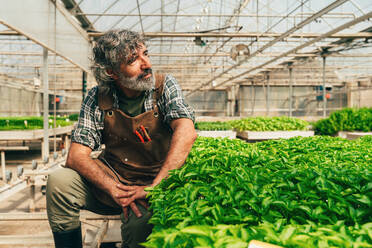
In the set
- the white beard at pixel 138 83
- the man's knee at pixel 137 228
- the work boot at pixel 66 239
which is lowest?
the work boot at pixel 66 239

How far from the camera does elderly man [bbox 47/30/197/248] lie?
1.79 m

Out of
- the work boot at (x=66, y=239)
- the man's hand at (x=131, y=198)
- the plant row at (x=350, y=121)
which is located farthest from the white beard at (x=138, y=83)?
the plant row at (x=350, y=121)

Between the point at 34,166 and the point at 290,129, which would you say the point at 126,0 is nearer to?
the point at 290,129

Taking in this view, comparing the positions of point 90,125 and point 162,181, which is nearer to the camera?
point 162,181

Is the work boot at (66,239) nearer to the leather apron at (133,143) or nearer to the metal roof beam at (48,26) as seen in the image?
the leather apron at (133,143)

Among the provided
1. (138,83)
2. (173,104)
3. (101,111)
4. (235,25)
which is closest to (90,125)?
(101,111)

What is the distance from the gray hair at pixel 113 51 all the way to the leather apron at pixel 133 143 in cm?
16

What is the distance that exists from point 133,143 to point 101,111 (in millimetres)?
310

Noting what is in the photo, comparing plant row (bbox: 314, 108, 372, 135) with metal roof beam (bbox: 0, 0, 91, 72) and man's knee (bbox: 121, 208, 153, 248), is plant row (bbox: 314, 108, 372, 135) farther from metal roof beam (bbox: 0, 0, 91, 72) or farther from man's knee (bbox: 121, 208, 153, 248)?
man's knee (bbox: 121, 208, 153, 248)

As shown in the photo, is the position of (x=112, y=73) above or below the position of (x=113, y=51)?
below

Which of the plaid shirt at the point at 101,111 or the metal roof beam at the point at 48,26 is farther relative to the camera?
the metal roof beam at the point at 48,26

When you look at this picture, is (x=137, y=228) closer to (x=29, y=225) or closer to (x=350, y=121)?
(x=29, y=225)

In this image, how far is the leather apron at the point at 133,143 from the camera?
198 cm

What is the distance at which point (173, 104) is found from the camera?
198cm
